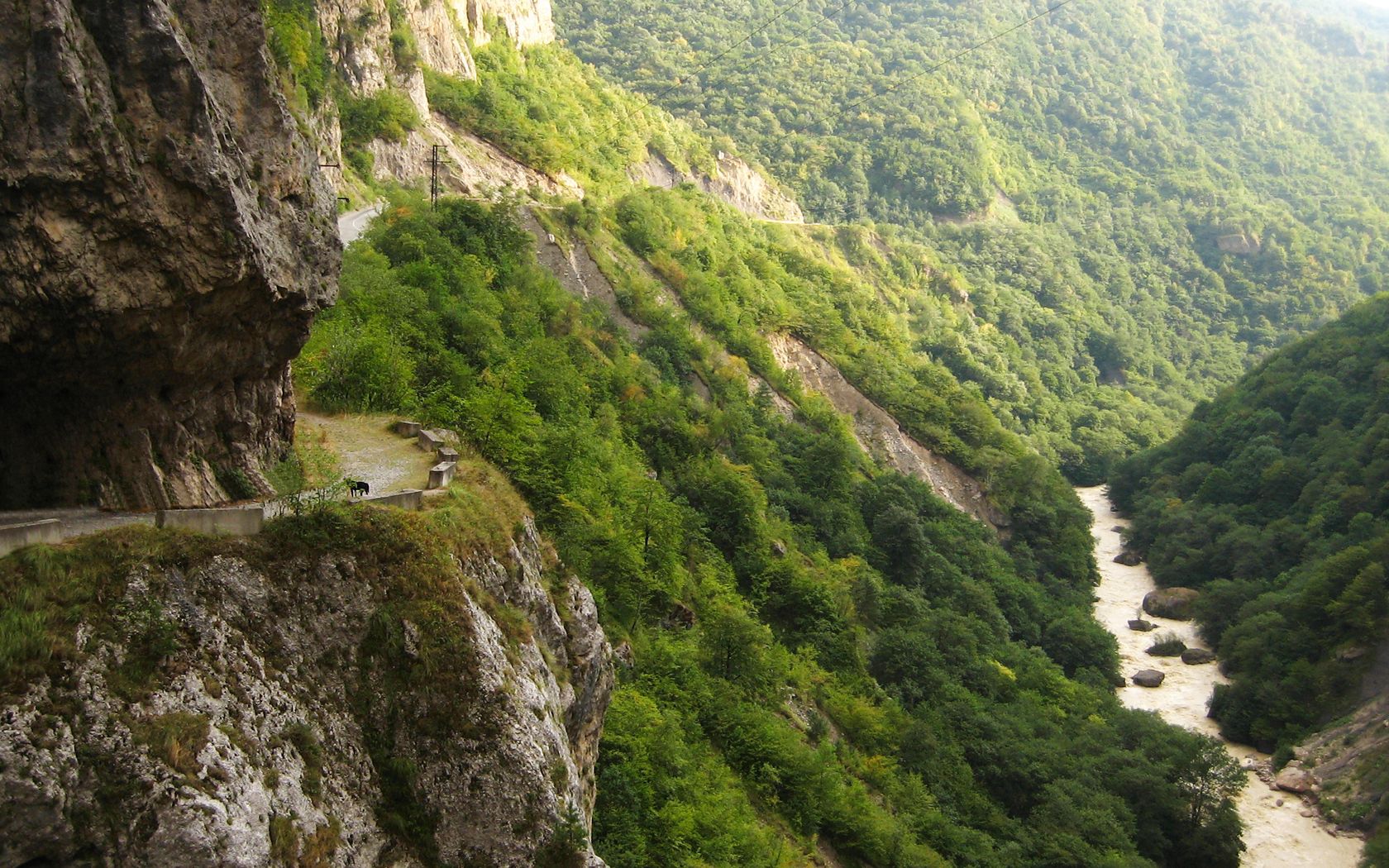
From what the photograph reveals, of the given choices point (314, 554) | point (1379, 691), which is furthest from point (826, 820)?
point (1379, 691)

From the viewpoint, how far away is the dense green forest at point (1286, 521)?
→ 174 ft

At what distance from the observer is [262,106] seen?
1283cm

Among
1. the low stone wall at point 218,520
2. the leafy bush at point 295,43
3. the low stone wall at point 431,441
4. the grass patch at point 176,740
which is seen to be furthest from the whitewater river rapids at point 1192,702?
the grass patch at point 176,740

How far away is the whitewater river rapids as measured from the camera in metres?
42.1

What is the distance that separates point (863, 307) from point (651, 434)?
150 ft

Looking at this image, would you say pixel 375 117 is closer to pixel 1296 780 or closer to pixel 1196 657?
pixel 1296 780

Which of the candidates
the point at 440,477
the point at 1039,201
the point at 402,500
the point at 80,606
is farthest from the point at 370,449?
the point at 1039,201

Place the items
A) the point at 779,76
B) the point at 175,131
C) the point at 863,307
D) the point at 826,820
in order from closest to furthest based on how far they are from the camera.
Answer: the point at 175,131
the point at 826,820
the point at 863,307
the point at 779,76

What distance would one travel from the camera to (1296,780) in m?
47.0

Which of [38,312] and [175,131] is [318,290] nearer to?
[175,131]

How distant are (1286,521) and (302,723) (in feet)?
231

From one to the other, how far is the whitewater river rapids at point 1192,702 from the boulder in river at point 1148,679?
0.25 metres

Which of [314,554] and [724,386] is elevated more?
[314,554]

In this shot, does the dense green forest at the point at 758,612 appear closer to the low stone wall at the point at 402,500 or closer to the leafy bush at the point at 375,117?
the low stone wall at the point at 402,500
